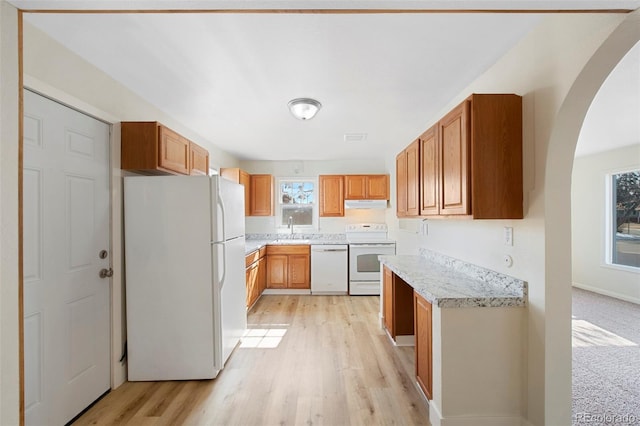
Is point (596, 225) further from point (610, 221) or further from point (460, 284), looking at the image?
point (460, 284)

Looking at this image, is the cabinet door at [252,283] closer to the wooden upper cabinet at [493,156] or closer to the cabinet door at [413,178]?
the cabinet door at [413,178]

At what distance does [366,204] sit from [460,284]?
3164 millimetres

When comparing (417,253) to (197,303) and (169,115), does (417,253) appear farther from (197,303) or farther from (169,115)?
(169,115)

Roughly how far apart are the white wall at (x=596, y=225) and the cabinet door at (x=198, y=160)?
19.5 feet

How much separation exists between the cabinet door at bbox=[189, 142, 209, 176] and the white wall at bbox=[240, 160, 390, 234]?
2193 mm

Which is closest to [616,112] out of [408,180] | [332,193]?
[408,180]

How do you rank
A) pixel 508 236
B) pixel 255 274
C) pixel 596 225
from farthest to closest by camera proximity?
1. pixel 596 225
2. pixel 255 274
3. pixel 508 236

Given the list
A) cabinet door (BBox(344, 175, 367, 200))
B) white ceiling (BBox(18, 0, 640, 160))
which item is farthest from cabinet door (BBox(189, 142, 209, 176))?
cabinet door (BBox(344, 175, 367, 200))

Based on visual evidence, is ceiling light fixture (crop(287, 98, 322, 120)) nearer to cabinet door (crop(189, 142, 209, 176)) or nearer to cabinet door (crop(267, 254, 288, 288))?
cabinet door (crop(189, 142, 209, 176))

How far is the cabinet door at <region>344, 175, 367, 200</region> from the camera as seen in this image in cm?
520

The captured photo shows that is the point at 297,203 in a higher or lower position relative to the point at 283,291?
higher

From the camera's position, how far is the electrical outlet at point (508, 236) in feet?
5.96

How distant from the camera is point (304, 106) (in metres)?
2.59

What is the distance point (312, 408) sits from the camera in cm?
195
